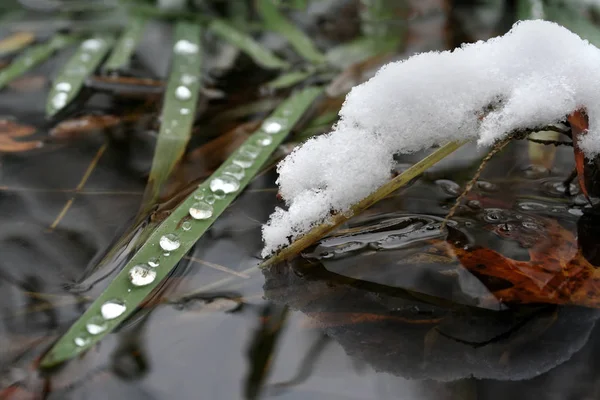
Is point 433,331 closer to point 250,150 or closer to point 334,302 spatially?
point 334,302

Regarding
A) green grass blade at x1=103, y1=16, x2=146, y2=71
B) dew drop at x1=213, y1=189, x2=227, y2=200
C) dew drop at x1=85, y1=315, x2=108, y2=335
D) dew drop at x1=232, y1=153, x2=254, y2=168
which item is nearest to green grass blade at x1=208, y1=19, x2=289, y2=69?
green grass blade at x1=103, y1=16, x2=146, y2=71

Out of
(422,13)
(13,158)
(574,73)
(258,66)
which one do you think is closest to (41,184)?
(13,158)

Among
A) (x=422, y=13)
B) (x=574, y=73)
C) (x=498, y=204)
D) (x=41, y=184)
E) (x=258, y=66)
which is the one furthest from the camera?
(x=422, y=13)

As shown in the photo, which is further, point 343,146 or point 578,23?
point 578,23

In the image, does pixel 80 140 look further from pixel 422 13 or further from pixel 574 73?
pixel 422 13

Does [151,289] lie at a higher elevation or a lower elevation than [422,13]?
lower

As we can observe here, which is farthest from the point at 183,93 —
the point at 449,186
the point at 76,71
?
the point at 449,186

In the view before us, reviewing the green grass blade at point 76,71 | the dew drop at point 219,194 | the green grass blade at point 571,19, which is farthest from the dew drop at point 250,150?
the green grass blade at point 571,19
